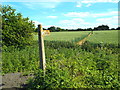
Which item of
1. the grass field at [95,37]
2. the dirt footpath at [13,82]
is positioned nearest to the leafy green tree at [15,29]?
the grass field at [95,37]

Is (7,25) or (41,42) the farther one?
(7,25)

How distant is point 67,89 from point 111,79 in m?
1.31

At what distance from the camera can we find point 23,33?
9570mm

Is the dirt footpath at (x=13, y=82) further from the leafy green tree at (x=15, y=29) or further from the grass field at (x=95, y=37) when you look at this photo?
the grass field at (x=95, y=37)

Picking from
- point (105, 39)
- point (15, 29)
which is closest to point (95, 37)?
point (105, 39)

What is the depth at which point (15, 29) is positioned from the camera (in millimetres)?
9320

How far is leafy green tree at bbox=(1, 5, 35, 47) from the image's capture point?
360 inches

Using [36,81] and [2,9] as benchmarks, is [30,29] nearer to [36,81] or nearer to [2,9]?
[2,9]

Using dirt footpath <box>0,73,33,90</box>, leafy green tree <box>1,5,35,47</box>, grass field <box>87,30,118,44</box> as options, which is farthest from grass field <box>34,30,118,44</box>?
dirt footpath <box>0,73,33,90</box>

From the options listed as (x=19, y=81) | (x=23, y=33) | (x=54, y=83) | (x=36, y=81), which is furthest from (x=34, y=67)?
(x=23, y=33)

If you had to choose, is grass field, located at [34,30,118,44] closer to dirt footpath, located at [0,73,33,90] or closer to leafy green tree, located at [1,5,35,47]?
leafy green tree, located at [1,5,35,47]

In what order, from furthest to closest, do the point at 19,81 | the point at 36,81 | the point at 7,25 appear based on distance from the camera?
the point at 7,25
the point at 19,81
the point at 36,81

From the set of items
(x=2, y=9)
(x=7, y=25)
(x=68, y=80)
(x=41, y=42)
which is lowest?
(x=68, y=80)

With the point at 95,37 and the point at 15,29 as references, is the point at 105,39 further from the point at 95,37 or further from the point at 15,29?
the point at 15,29
